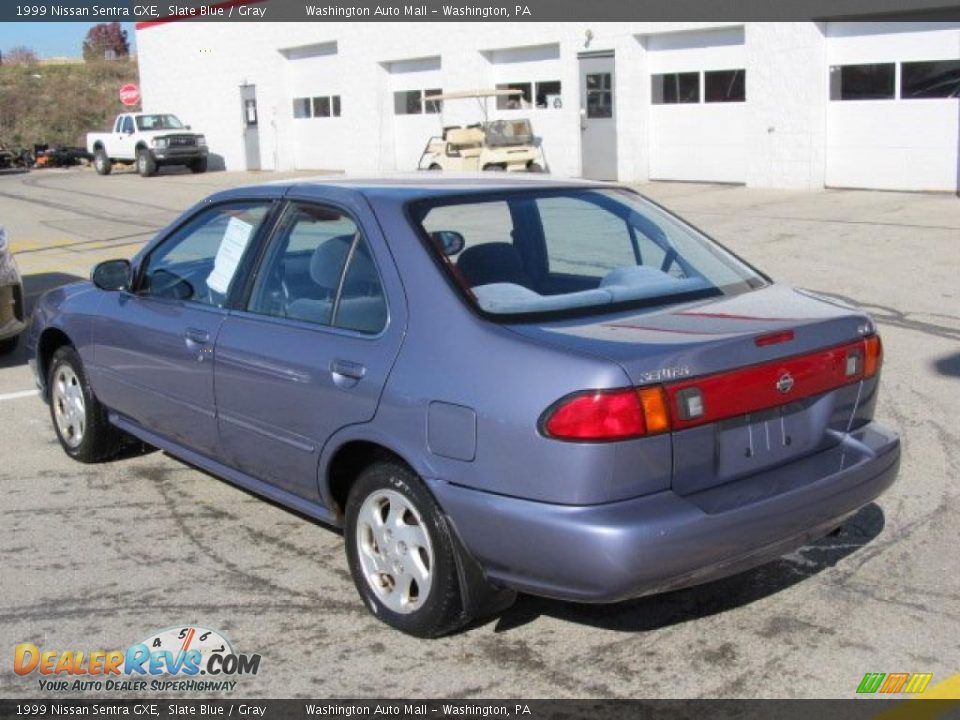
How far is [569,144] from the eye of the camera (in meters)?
24.0

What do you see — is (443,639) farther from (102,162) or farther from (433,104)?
(102,162)

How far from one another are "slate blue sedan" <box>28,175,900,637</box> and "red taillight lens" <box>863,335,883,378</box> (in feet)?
0.04

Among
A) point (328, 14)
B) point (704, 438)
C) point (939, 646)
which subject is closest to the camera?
point (704, 438)

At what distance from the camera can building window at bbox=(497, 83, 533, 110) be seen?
24.9 meters

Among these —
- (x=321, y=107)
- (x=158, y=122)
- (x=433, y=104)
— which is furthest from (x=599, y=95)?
(x=158, y=122)

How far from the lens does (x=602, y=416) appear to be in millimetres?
3512

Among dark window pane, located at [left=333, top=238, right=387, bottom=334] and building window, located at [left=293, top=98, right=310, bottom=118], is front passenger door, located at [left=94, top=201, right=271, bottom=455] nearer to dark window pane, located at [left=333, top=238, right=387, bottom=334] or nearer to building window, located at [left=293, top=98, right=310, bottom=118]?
dark window pane, located at [left=333, top=238, right=387, bottom=334]

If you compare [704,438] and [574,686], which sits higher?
[704,438]

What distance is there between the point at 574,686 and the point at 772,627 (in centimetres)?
83

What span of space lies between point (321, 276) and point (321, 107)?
92.4 feet

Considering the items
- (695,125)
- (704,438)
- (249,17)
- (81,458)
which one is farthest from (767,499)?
(249,17)

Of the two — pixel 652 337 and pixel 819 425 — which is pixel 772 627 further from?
pixel 652 337

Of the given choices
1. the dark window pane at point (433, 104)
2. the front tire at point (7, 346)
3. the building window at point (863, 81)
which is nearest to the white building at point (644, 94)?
the building window at point (863, 81)

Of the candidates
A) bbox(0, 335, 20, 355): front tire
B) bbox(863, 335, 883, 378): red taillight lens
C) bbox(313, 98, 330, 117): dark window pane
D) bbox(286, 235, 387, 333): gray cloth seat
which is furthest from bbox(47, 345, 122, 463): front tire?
bbox(313, 98, 330, 117): dark window pane
